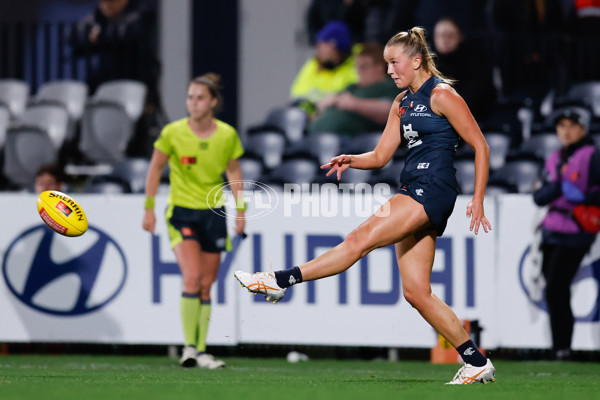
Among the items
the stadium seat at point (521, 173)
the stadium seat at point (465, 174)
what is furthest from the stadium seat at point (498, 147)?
the stadium seat at point (465, 174)

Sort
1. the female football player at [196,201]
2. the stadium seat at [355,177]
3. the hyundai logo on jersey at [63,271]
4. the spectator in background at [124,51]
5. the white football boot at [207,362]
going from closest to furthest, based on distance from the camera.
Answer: the white football boot at [207,362] < the female football player at [196,201] < the hyundai logo on jersey at [63,271] < the stadium seat at [355,177] < the spectator in background at [124,51]

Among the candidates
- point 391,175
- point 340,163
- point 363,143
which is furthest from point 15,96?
point 340,163

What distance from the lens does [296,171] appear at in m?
12.6

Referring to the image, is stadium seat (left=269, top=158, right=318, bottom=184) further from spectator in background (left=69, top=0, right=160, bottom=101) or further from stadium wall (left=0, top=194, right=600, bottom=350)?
spectator in background (left=69, top=0, right=160, bottom=101)

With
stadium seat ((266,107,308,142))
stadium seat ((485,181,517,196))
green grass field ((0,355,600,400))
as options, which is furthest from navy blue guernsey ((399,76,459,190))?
stadium seat ((266,107,308,142))

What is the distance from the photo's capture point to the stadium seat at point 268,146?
13.6m

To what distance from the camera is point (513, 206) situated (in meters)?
A: 10.9

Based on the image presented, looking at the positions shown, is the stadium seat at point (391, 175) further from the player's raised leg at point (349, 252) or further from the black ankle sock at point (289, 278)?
the black ankle sock at point (289, 278)

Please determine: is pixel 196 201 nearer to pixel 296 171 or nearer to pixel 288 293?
pixel 288 293

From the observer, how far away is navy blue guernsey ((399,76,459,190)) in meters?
7.30

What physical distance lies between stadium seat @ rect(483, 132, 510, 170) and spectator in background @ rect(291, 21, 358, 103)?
209 cm

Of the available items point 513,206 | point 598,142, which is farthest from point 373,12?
point 513,206

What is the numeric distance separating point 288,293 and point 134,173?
2.77 meters

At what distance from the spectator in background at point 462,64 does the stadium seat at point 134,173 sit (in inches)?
140
